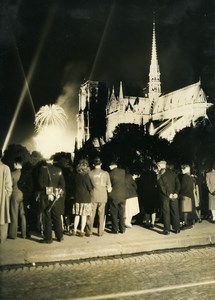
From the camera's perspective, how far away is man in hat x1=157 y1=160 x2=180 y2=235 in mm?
9617

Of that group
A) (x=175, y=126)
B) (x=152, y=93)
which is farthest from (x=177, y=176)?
(x=152, y=93)

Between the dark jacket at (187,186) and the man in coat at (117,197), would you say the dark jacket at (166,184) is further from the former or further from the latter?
the man in coat at (117,197)

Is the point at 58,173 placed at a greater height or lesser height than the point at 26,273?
greater

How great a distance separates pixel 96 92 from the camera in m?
110

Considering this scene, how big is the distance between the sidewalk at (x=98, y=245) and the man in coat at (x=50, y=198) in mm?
330

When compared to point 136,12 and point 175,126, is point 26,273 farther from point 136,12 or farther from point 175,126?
point 175,126

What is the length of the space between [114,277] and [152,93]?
346 ft

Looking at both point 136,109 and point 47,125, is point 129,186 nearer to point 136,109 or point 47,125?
point 47,125

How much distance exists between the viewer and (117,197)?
965 cm

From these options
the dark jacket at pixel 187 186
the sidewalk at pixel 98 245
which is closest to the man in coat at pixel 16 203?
the sidewalk at pixel 98 245

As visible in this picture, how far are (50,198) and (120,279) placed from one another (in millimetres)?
2873

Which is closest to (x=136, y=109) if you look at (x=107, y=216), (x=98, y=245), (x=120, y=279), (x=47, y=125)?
(x=47, y=125)

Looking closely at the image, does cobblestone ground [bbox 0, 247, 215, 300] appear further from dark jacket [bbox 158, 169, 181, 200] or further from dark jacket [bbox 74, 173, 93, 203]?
dark jacket [bbox 158, 169, 181, 200]

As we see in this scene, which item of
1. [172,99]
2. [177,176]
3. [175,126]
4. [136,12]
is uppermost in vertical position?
[172,99]
